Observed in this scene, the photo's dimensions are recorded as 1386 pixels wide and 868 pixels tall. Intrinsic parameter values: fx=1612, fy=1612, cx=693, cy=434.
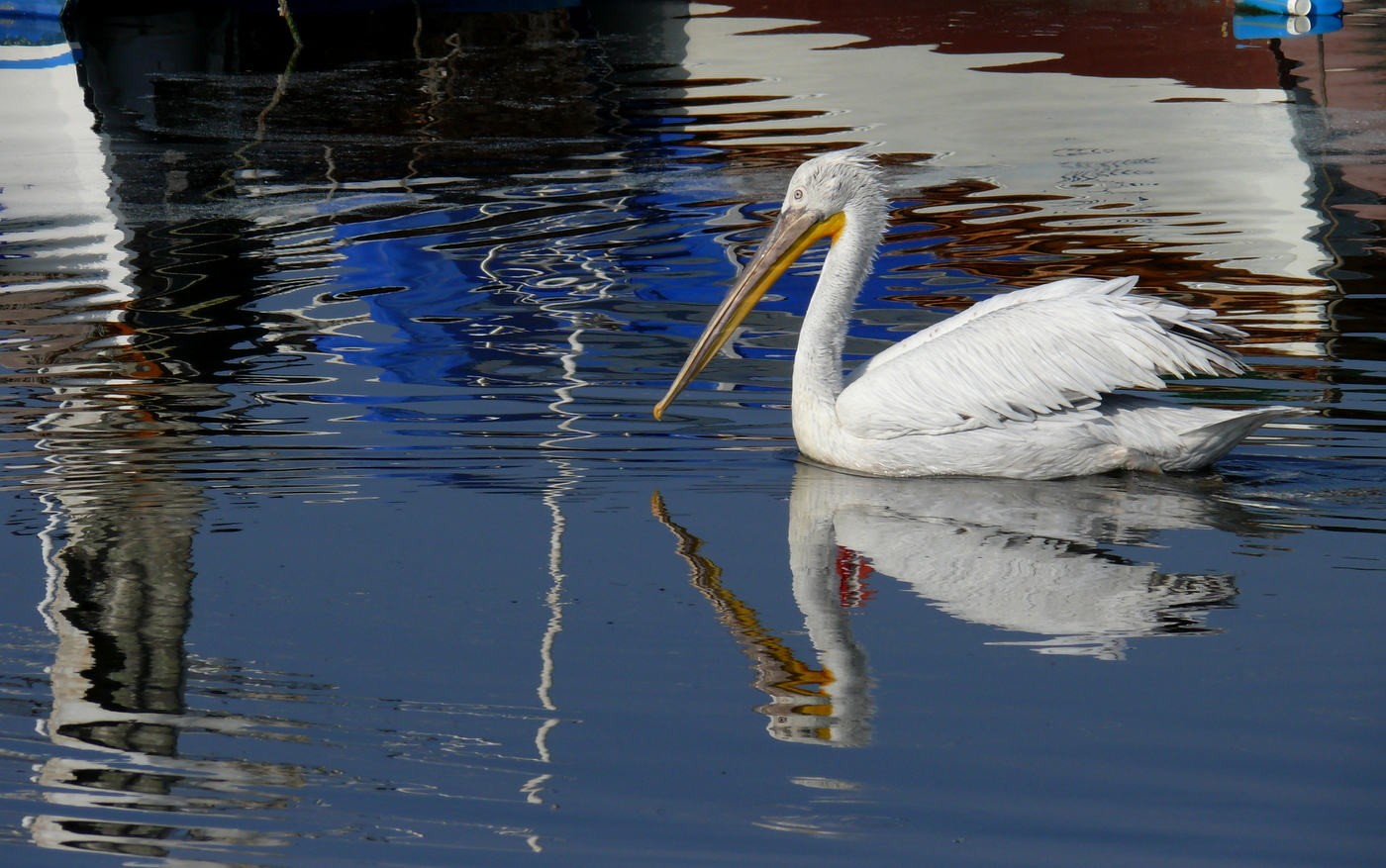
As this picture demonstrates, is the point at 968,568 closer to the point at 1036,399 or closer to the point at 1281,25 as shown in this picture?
the point at 1036,399

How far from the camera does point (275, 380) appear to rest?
5801 mm

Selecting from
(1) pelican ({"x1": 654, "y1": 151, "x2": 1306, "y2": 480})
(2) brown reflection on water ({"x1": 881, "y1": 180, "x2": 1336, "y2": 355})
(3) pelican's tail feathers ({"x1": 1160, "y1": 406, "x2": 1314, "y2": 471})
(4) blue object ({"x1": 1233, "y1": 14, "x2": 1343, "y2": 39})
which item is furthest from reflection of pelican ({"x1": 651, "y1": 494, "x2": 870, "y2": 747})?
(4) blue object ({"x1": 1233, "y1": 14, "x2": 1343, "y2": 39})

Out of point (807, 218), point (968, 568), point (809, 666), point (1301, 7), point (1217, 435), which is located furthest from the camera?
point (1301, 7)

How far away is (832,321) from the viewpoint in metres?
5.15

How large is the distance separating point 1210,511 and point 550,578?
1803mm

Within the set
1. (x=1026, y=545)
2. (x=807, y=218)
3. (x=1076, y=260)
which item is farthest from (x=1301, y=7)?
(x=1026, y=545)

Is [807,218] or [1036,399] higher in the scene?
[807,218]

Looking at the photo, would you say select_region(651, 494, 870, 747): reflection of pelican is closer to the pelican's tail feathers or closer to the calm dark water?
the calm dark water

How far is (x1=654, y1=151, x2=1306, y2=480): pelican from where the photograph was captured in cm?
459

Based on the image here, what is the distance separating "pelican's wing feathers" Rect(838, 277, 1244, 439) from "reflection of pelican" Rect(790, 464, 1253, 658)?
0.71 feet

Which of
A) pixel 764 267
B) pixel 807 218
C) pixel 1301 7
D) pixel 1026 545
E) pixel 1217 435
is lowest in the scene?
pixel 1026 545

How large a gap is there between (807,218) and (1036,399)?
107 cm

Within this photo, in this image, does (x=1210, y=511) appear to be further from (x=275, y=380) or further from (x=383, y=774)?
(x=275, y=380)

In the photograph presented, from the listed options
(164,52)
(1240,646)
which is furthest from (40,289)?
(164,52)
